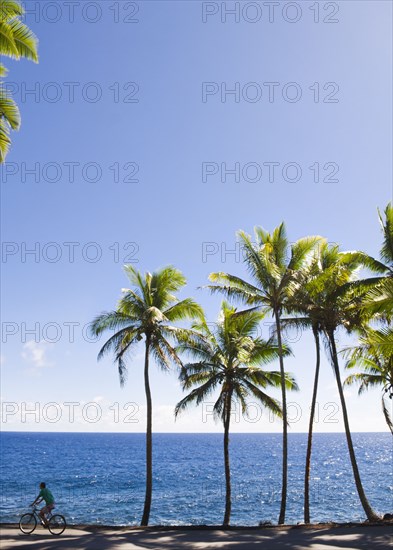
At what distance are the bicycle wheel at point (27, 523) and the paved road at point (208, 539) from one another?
0.27 meters

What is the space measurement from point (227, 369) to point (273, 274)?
5.84 meters

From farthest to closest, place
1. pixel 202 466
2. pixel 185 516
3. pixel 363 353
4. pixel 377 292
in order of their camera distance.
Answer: pixel 202 466 < pixel 185 516 < pixel 363 353 < pixel 377 292

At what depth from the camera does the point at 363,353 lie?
23844 millimetres

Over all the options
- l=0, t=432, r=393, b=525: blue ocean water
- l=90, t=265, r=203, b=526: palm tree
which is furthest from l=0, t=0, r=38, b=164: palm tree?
l=0, t=432, r=393, b=525: blue ocean water

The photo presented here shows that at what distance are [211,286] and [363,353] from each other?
8.31 meters

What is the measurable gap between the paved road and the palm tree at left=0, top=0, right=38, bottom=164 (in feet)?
41.9

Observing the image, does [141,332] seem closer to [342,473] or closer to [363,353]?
[363,353]

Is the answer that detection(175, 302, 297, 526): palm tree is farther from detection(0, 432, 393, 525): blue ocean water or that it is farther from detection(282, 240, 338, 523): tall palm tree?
detection(0, 432, 393, 525): blue ocean water

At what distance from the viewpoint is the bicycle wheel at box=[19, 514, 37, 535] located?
62.0 ft

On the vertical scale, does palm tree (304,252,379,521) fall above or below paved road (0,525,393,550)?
above

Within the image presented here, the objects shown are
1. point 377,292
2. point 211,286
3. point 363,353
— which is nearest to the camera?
point 377,292

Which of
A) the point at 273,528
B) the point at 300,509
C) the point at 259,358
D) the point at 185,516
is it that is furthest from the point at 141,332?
the point at 300,509

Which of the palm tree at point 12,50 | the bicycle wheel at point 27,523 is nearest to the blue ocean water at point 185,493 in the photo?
the bicycle wheel at point 27,523

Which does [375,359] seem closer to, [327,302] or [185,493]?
[327,302]
